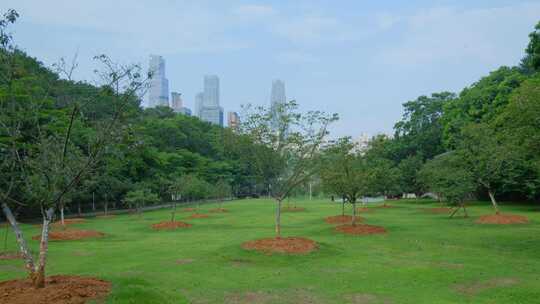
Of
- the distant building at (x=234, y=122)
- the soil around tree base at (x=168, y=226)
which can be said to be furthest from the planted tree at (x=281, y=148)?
the soil around tree base at (x=168, y=226)

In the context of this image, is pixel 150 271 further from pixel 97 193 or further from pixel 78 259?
pixel 97 193

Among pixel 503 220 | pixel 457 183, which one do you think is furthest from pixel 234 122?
pixel 457 183

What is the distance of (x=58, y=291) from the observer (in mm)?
9312

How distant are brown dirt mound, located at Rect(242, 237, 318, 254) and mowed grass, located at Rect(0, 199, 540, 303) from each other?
16.4 inches

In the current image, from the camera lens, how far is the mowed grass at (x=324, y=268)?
10.8 metres

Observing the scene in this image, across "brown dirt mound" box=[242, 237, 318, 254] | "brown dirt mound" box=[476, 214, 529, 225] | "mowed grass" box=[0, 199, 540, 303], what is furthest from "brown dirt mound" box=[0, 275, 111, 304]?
"brown dirt mound" box=[476, 214, 529, 225]

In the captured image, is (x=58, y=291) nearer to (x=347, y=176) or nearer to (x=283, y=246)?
(x=283, y=246)

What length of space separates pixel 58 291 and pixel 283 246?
944 cm

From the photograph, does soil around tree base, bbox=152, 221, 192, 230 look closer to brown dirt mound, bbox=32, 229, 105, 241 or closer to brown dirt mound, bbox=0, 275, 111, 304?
brown dirt mound, bbox=32, 229, 105, 241

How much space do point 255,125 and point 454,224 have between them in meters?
15.3

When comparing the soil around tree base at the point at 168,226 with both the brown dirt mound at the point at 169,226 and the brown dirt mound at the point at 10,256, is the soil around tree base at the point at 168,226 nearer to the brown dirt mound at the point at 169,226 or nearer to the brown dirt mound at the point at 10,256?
the brown dirt mound at the point at 169,226

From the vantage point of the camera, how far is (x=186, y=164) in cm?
7031

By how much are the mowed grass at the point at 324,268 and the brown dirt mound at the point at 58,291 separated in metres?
0.43

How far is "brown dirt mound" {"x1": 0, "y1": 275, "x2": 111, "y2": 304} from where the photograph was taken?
8914 mm
